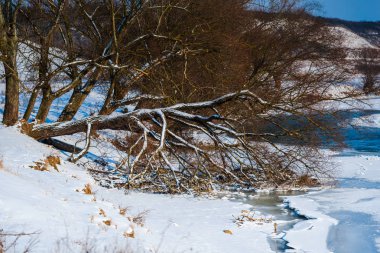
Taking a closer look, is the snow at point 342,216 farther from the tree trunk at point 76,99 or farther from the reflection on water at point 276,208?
the tree trunk at point 76,99

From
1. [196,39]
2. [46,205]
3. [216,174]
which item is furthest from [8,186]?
[196,39]

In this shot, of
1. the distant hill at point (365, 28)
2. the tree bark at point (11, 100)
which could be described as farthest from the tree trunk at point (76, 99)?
the distant hill at point (365, 28)

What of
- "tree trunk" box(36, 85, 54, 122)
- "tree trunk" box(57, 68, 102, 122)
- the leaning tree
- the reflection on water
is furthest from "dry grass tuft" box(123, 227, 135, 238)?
"tree trunk" box(57, 68, 102, 122)

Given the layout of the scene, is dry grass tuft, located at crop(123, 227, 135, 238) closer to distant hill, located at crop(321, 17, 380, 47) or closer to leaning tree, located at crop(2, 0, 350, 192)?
leaning tree, located at crop(2, 0, 350, 192)

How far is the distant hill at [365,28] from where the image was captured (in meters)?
78.5

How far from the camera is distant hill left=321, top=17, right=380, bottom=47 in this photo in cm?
7850

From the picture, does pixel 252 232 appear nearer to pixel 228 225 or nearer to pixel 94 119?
pixel 228 225

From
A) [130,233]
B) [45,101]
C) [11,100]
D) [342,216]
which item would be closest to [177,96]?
[45,101]

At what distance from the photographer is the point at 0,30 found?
424 inches

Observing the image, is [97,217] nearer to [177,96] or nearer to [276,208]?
[276,208]

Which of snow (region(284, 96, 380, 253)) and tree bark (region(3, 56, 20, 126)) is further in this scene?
tree bark (region(3, 56, 20, 126))

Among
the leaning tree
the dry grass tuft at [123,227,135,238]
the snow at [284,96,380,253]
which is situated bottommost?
the snow at [284,96,380,253]

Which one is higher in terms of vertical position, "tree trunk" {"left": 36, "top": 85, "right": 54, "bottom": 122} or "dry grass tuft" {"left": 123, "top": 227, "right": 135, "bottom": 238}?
"tree trunk" {"left": 36, "top": 85, "right": 54, "bottom": 122}

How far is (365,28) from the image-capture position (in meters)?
85.6
